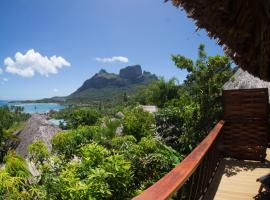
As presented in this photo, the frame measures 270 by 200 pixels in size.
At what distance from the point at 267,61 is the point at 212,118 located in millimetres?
6130

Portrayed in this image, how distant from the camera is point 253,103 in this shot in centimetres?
609

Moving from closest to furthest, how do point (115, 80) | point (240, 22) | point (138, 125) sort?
point (240, 22) → point (138, 125) → point (115, 80)

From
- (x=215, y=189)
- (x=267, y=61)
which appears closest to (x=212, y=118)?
(x=215, y=189)

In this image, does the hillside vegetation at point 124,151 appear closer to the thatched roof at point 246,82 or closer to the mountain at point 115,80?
the thatched roof at point 246,82

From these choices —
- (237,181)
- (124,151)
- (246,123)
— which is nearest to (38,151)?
(124,151)

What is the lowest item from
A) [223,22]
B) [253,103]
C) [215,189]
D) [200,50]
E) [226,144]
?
[215,189]

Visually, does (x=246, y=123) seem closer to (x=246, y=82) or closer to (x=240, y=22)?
(x=240, y=22)

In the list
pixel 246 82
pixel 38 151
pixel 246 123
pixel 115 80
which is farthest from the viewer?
pixel 115 80

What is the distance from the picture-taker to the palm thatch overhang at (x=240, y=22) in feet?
7.99

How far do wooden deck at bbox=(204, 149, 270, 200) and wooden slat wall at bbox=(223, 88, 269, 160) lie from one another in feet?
0.89

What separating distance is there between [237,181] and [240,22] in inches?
118

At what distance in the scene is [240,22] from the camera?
2.73 meters

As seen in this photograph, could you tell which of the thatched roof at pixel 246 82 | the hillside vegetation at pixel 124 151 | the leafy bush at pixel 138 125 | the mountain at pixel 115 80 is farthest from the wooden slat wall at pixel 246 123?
the mountain at pixel 115 80

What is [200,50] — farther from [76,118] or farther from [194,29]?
[76,118]
